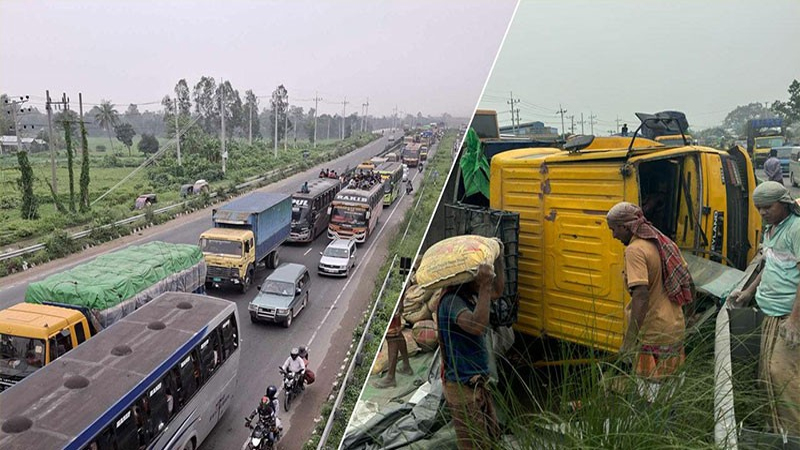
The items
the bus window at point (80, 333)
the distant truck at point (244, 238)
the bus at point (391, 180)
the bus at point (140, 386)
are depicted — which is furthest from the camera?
the bus at point (391, 180)

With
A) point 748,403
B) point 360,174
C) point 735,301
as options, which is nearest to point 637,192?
point 735,301

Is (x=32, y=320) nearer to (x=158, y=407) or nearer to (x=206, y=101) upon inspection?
(x=158, y=407)

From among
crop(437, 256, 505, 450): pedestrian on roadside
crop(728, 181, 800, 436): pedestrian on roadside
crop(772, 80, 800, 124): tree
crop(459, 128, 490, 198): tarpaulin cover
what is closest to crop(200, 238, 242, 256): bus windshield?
crop(437, 256, 505, 450): pedestrian on roadside

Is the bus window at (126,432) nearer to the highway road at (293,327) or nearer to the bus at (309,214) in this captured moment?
the highway road at (293,327)

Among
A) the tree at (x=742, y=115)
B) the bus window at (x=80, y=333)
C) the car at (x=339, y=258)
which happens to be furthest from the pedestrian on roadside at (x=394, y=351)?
the tree at (x=742, y=115)

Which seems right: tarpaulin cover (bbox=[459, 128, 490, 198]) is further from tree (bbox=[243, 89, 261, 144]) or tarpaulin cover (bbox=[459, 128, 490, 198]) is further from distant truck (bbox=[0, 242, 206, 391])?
distant truck (bbox=[0, 242, 206, 391])

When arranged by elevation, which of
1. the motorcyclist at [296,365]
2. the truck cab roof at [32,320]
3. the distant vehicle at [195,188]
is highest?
the distant vehicle at [195,188]
